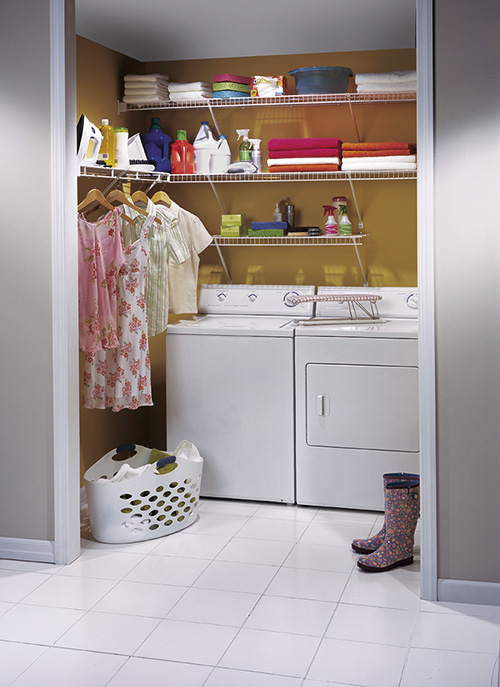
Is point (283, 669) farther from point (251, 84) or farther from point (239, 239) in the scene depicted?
point (251, 84)

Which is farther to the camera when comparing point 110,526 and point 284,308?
point 284,308

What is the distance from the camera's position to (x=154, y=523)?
3410 millimetres

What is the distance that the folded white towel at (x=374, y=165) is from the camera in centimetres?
394

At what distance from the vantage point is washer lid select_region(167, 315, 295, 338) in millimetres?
3824

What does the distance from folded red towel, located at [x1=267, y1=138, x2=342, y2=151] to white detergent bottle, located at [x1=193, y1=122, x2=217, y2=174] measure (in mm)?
365

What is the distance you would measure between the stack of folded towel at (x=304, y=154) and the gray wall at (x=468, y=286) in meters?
1.39

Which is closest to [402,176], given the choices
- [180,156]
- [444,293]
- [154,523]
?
[180,156]

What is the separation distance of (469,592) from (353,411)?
1137mm

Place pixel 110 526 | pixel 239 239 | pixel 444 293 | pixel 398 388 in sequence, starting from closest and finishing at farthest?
pixel 444 293 < pixel 110 526 < pixel 398 388 < pixel 239 239

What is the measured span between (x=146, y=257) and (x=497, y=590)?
200 cm

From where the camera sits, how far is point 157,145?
14.5ft

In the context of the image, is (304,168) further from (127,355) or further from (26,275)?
(26,275)

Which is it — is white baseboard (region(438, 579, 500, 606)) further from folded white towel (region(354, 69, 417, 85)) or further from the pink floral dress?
folded white towel (region(354, 69, 417, 85))

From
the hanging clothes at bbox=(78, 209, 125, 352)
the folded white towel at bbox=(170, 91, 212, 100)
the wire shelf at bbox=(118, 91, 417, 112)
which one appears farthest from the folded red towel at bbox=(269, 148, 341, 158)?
the hanging clothes at bbox=(78, 209, 125, 352)
